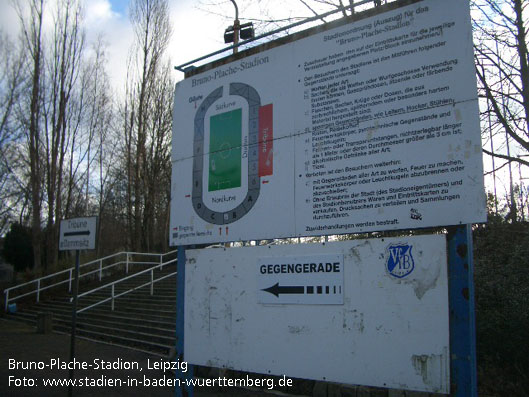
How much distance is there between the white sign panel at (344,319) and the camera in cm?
325

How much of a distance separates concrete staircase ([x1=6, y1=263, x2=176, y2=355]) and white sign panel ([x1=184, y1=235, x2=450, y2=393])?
6.49 meters

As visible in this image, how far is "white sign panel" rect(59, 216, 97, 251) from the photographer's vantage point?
619cm

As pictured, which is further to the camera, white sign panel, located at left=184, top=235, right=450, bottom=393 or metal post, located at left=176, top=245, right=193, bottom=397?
metal post, located at left=176, top=245, right=193, bottom=397

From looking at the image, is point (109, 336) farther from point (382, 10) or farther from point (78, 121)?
point (78, 121)

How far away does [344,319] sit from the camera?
3574 mm

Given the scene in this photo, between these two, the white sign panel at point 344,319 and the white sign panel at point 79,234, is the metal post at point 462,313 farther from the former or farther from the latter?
the white sign panel at point 79,234

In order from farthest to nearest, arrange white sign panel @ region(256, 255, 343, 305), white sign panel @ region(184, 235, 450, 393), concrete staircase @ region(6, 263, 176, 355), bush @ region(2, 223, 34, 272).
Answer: bush @ region(2, 223, 34, 272) → concrete staircase @ region(6, 263, 176, 355) → white sign panel @ region(256, 255, 343, 305) → white sign panel @ region(184, 235, 450, 393)

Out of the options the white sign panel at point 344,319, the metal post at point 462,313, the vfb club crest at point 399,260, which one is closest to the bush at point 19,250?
the white sign panel at point 344,319

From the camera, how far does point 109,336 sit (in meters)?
12.1

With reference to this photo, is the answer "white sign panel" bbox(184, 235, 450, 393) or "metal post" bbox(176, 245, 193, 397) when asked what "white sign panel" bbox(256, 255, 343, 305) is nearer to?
"white sign panel" bbox(184, 235, 450, 393)

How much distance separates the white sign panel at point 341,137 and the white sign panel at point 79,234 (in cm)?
188

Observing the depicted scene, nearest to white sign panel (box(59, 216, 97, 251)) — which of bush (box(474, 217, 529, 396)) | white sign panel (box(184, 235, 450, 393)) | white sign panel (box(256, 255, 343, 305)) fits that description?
white sign panel (box(184, 235, 450, 393))

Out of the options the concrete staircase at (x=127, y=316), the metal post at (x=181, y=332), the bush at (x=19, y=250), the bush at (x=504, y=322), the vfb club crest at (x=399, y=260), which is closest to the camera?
the vfb club crest at (x=399, y=260)

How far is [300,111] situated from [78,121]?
81.1 feet
